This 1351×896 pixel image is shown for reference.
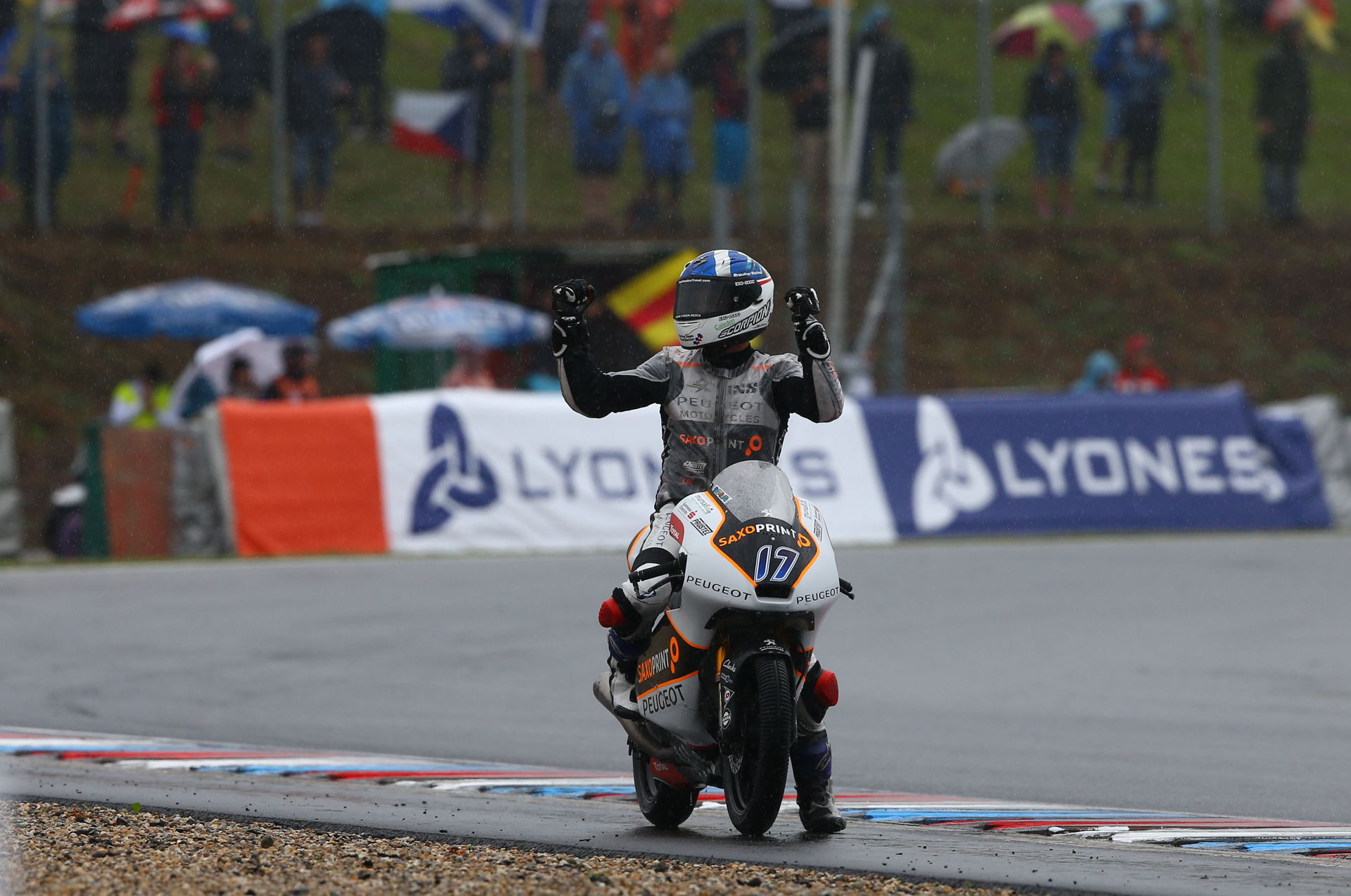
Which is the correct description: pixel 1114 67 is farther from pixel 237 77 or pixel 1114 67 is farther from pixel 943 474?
pixel 237 77

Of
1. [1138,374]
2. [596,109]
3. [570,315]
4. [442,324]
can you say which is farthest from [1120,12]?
[570,315]

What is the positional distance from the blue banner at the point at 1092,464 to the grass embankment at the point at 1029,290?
6.52 m

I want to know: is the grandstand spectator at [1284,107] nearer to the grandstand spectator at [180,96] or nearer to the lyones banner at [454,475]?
the lyones banner at [454,475]

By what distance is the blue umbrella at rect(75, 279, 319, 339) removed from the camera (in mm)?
19953

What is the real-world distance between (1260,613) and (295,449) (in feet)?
25.7

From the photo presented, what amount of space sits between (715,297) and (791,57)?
60.3 ft

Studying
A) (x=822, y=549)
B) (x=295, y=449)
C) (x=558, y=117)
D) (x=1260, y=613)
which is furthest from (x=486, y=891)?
(x=558, y=117)

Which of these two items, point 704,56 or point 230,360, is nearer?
point 230,360

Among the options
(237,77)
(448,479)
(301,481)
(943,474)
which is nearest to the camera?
(301,481)

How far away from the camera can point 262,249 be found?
82.4 feet

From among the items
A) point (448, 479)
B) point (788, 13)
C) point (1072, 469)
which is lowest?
A: point (1072, 469)

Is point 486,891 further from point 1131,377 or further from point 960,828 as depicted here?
point 1131,377

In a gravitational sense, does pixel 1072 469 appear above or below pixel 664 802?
above

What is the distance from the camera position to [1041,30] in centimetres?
2647
